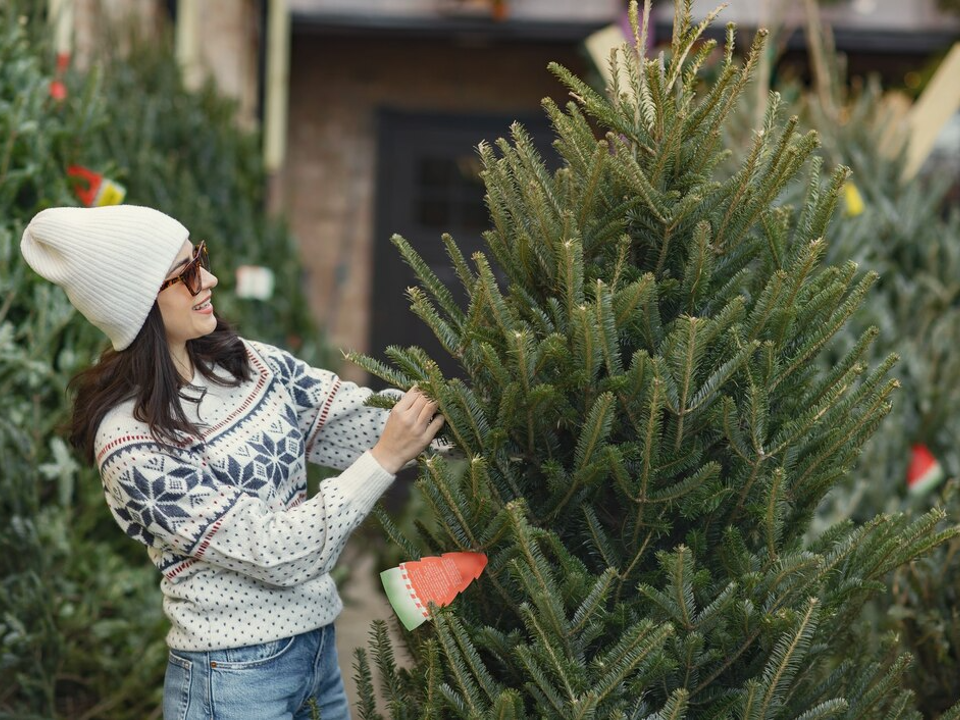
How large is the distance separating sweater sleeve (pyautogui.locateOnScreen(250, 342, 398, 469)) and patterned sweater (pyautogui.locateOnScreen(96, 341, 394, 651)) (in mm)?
31

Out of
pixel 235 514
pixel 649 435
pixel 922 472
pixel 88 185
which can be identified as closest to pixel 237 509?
pixel 235 514

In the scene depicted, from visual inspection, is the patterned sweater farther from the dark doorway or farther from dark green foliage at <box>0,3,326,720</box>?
the dark doorway

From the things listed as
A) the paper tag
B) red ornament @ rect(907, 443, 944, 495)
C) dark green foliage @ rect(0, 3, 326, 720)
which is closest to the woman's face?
the paper tag

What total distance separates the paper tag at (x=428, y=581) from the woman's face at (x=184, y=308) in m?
0.58

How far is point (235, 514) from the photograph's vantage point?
187 cm

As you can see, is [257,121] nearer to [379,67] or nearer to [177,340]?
[379,67]

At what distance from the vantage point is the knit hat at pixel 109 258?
194 centimetres

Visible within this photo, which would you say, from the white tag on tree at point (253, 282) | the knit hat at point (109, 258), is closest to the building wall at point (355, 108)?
the white tag on tree at point (253, 282)

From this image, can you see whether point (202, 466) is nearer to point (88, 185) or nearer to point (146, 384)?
point (146, 384)

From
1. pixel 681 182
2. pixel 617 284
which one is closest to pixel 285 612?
pixel 617 284

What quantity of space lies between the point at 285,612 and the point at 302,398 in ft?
1.43

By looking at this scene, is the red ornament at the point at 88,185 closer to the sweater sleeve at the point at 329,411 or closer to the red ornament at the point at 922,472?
the sweater sleeve at the point at 329,411

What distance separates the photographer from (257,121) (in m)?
8.16

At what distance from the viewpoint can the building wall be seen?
29.2 feet
